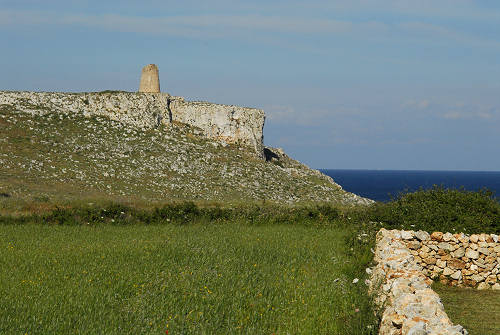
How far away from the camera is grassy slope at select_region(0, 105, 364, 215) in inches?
2461

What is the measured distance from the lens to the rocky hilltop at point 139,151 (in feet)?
210

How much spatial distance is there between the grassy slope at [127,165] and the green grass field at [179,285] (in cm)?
3322

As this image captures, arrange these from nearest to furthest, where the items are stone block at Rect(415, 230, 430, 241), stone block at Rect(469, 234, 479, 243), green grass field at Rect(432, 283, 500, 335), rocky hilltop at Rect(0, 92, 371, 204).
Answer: green grass field at Rect(432, 283, 500, 335) → stone block at Rect(469, 234, 479, 243) → stone block at Rect(415, 230, 430, 241) → rocky hilltop at Rect(0, 92, 371, 204)

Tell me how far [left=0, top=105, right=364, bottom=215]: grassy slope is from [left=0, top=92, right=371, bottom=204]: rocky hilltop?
0.13 meters

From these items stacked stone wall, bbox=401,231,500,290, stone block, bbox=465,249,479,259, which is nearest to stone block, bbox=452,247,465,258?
stacked stone wall, bbox=401,231,500,290

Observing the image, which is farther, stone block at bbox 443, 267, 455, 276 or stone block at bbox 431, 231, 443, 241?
stone block at bbox 431, 231, 443, 241

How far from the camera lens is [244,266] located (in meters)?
20.5

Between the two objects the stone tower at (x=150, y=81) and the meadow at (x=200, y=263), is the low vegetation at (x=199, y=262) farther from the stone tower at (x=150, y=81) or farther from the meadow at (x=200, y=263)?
the stone tower at (x=150, y=81)

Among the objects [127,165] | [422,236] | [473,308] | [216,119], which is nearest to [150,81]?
[216,119]

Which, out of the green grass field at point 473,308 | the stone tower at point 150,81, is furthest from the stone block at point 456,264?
the stone tower at point 150,81

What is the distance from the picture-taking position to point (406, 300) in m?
11.8

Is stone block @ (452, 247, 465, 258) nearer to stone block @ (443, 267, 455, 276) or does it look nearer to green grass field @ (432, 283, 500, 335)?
stone block @ (443, 267, 455, 276)

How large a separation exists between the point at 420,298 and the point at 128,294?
8.93m

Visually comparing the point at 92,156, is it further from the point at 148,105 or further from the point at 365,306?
the point at 365,306
